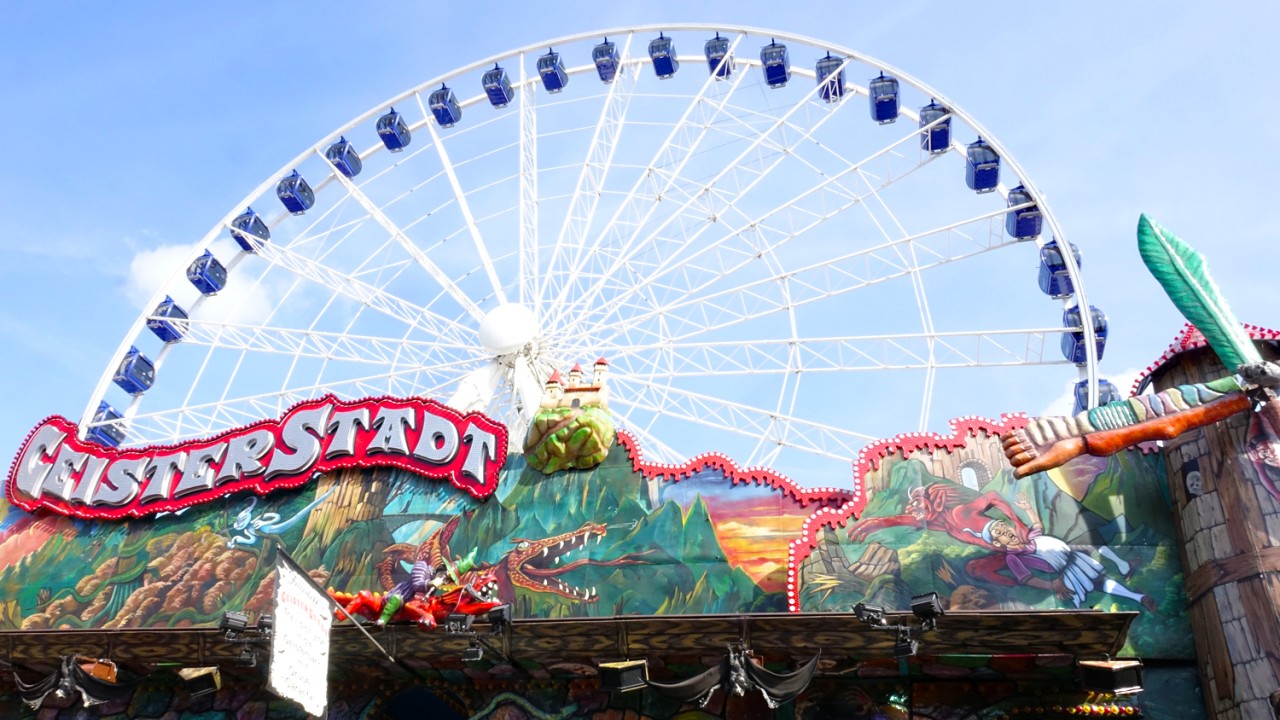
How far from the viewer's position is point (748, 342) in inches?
866

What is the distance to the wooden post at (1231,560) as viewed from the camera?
484 inches

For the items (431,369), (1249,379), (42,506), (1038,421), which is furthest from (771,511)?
(42,506)

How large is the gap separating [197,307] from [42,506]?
23.2ft

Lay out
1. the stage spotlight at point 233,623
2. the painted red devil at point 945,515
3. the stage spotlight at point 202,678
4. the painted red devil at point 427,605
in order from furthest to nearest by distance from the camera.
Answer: the stage spotlight at point 202,678 < the painted red devil at point 945,515 < the painted red devil at point 427,605 < the stage spotlight at point 233,623

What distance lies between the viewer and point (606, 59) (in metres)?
Answer: 24.7

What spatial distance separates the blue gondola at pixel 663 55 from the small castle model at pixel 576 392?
30.8 feet

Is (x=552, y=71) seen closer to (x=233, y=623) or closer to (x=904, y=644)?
(x=233, y=623)

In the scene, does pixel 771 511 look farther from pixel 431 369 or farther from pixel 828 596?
pixel 431 369

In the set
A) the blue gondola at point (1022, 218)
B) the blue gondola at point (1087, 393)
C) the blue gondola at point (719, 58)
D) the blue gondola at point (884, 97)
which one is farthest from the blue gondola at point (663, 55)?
the blue gondola at point (1087, 393)

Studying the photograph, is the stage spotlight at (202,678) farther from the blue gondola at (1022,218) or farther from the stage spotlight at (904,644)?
the blue gondola at (1022,218)

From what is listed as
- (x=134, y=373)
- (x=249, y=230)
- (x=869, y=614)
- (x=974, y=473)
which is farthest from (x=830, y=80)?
(x=134, y=373)

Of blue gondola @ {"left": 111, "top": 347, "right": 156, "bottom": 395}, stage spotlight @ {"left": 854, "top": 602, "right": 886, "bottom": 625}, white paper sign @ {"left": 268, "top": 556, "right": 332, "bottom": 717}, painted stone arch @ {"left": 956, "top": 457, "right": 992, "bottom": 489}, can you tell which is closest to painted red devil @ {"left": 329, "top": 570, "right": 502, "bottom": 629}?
white paper sign @ {"left": 268, "top": 556, "right": 332, "bottom": 717}

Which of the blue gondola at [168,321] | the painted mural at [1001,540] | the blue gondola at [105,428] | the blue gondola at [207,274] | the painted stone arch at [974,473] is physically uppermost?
the blue gondola at [207,274]

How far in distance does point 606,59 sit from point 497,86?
96.7 inches
